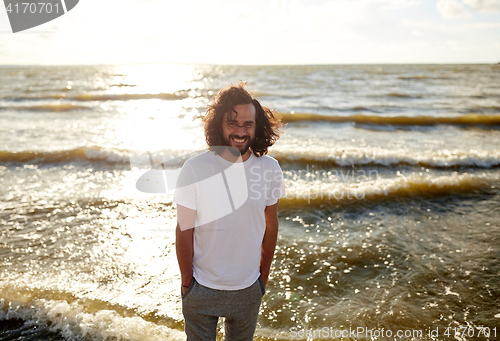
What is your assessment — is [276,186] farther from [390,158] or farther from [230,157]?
[390,158]

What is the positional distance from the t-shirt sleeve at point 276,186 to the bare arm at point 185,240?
55cm

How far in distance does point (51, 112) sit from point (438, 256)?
2145cm

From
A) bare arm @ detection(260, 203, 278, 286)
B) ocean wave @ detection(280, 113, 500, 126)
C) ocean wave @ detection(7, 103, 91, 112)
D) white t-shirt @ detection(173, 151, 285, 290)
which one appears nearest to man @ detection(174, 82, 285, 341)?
white t-shirt @ detection(173, 151, 285, 290)

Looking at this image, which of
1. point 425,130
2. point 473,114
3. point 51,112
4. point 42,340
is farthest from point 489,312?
point 51,112

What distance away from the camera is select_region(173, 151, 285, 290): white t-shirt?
6.57ft

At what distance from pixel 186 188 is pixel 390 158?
10.0m

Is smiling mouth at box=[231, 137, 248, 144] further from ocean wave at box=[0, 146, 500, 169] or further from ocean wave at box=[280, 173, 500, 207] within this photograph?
ocean wave at box=[0, 146, 500, 169]

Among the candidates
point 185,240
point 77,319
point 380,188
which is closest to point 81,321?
point 77,319

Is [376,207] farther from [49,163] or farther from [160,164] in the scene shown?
[49,163]

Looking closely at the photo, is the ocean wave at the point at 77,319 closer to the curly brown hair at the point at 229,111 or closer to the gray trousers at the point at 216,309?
the gray trousers at the point at 216,309

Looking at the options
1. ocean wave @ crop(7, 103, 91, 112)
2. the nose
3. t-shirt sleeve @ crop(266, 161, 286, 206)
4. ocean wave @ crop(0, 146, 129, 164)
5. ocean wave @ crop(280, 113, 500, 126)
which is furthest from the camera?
ocean wave @ crop(7, 103, 91, 112)

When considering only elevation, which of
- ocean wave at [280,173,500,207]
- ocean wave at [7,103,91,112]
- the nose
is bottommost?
ocean wave at [280,173,500,207]

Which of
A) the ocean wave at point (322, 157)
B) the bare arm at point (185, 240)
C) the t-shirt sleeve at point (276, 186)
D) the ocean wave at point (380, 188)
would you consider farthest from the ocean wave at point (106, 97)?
the bare arm at point (185, 240)

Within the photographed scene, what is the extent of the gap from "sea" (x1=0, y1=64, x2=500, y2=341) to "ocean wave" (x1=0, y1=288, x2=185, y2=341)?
16 mm
